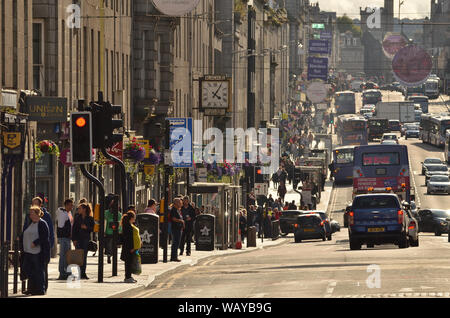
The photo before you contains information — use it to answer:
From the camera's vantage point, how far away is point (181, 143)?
5009 centimetres

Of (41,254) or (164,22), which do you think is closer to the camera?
(41,254)

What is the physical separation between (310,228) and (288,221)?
497 inches

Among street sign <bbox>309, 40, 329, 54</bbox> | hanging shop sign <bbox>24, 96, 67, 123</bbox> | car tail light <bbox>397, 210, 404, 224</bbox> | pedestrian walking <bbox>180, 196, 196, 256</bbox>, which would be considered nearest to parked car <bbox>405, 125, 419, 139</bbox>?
street sign <bbox>309, 40, 329, 54</bbox>

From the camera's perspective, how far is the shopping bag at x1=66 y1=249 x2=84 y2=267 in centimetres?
2559

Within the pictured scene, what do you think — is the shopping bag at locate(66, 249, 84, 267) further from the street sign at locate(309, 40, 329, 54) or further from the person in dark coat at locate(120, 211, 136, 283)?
the street sign at locate(309, 40, 329, 54)

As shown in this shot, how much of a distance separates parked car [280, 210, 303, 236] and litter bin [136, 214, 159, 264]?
36.6 metres

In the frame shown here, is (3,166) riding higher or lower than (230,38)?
lower

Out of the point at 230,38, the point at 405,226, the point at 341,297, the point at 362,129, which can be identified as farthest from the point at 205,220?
the point at 362,129

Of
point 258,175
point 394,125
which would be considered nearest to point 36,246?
point 258,175

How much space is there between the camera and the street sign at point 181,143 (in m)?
47.6

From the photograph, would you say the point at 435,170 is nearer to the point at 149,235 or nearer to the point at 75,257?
the point at 149,235

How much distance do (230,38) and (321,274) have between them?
2841 inches

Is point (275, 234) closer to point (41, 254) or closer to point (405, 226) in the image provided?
point (405, 226)
